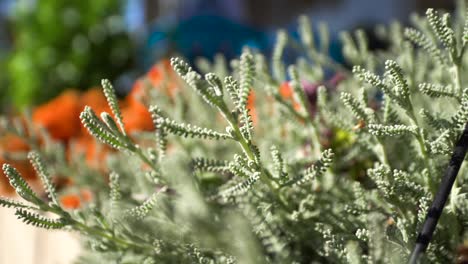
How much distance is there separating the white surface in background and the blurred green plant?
2.54m

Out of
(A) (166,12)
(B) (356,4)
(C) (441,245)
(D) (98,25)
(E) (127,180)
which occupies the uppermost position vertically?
(A) (166,12)

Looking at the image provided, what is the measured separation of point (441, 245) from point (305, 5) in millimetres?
4885

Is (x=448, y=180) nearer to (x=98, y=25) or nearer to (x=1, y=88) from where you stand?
(x=98, y=25)

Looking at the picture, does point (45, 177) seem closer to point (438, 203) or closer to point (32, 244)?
point (438, 203)

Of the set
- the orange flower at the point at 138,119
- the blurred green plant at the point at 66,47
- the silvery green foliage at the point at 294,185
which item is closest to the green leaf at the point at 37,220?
the silvery green foliage at the point at 294,185

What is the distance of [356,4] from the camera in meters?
4.71

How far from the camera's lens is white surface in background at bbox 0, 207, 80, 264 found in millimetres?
691

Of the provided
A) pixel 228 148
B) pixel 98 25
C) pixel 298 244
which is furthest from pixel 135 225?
pixel 98 25

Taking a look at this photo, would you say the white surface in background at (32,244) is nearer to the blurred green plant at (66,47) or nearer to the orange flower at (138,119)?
the orange flower at (138,119)

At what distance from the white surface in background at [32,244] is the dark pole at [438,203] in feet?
1.44

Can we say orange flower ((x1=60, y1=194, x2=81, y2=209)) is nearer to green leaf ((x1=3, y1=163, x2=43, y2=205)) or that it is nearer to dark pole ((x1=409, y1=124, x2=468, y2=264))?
green leaf ((x1=3, y1=163, x2=43, y2=205))

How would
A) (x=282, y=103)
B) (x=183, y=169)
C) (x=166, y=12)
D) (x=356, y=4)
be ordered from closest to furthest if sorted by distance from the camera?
(x=183, y=169) < (x=282, y=103) < (x=356, y=4) < (x=166, y=12)

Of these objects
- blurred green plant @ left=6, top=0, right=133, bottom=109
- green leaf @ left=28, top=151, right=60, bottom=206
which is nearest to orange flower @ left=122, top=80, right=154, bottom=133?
green leaf @ left=28, top=151, right=60, bottom=206

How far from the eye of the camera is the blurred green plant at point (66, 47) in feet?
11.1
